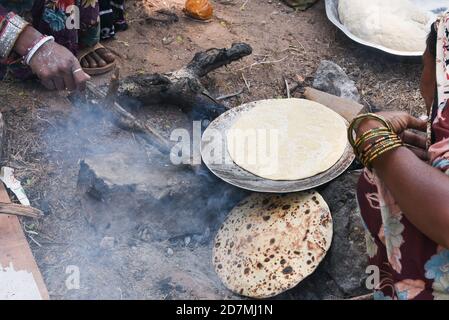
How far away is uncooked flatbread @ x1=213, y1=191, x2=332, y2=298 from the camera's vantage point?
6.95ft

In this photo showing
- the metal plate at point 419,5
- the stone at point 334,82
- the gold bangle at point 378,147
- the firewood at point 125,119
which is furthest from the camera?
the metal plate at point 419,5

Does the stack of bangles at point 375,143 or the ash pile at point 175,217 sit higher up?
the stack of bangles at point 375,143

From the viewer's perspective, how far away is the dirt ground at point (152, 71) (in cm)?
228

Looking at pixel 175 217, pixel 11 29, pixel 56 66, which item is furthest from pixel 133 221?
pixel 11 29

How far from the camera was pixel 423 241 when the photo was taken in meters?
1.61

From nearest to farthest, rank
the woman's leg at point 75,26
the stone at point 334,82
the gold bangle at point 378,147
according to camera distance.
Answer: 1. the gold bangle at point 378,147
2. the woman's leg at point 75,26
3. the stone at point 334,82

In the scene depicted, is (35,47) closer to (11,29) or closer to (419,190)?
(11,29)

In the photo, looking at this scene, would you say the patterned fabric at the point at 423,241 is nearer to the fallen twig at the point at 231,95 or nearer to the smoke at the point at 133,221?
the smoke at the point at 133,221

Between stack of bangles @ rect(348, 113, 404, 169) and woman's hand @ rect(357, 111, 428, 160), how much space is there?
0.10 feet

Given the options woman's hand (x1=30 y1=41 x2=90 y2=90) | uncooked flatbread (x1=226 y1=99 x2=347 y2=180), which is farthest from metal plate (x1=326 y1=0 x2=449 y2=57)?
woman's hand (x1=30 y1=41 x2=90 y2=90)

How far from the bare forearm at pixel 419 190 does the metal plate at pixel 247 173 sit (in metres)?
0.74

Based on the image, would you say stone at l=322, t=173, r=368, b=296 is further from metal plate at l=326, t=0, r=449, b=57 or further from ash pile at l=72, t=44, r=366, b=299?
metal plate at l=326, t=0, r=449, b=57

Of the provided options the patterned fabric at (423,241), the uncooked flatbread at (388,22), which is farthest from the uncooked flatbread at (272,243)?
the uncooked flatbread at (388,22)

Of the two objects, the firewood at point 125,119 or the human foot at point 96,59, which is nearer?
the firewood at point 125,119
